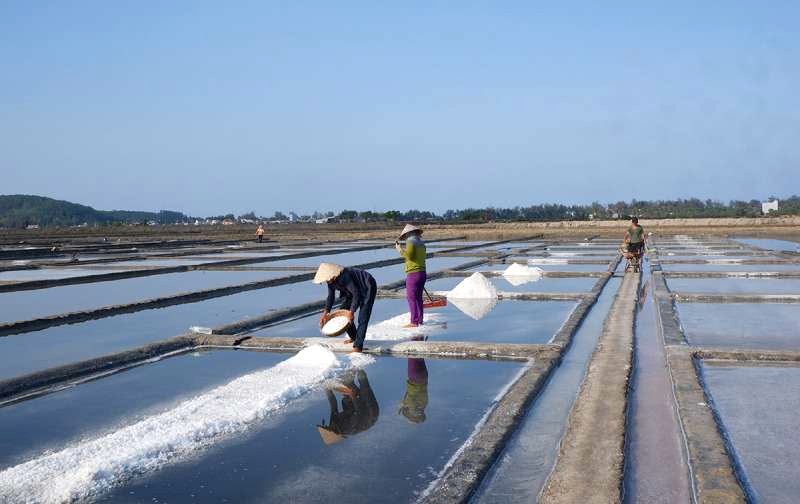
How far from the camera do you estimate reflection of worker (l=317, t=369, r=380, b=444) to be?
4160 millimetres

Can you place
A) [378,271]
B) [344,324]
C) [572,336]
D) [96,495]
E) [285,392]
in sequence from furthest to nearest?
1. [378,271]
2. [572,336]
3. [344,324]
4. [285,392]
5. [96,495]

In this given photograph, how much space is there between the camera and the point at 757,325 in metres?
7.57

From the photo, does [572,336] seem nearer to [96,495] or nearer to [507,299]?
[507,299]

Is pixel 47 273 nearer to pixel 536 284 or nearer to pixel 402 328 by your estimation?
pixel 536 284

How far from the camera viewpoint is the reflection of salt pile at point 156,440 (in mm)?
3352

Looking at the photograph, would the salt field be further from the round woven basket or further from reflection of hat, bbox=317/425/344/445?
the round woven basket

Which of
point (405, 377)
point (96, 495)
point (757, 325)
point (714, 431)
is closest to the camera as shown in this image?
point (96, 495)

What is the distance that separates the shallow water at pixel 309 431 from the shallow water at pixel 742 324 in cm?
224

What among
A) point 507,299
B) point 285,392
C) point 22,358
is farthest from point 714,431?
point 507,299

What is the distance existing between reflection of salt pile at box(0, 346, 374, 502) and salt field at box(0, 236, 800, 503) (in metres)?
0.02

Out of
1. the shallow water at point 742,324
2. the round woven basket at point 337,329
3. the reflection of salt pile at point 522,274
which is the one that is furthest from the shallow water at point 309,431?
the reflection of salt pile at point 522,274

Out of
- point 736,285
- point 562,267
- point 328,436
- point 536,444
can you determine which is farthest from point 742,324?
point 562,267

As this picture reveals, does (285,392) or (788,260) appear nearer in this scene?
(285,392)

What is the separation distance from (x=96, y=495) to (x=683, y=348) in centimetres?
457
